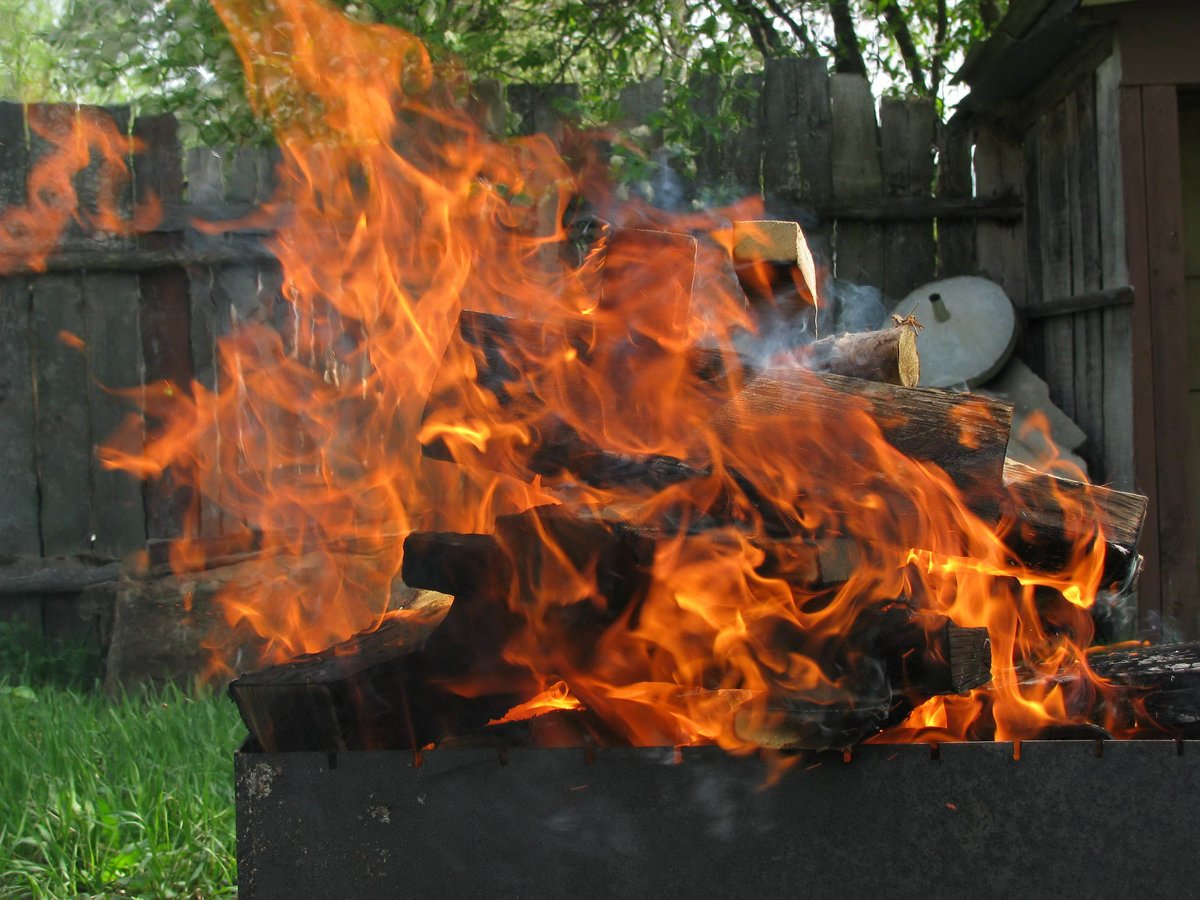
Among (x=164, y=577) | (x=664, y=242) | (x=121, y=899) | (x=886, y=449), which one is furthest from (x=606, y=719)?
(x=164, y=577)

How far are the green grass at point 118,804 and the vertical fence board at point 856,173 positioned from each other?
3.53m

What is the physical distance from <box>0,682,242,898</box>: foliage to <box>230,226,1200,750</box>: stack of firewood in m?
1.00

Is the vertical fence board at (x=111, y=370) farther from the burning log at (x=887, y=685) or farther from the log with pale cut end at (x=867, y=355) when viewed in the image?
the burning log at (x=887, y=685)

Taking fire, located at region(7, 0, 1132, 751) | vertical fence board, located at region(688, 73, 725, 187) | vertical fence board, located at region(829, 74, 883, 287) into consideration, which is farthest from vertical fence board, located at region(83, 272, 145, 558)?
vertical fence board, located at region(829, 74, 883, 287)

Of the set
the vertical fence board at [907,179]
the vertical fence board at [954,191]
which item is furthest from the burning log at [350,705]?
the vertical fence board at [954,191]

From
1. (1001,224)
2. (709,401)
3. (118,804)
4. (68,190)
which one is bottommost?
(118,804)

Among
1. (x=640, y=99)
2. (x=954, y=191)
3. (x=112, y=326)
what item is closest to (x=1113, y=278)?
(x=954, y=191)

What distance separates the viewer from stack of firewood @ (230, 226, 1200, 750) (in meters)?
1.96

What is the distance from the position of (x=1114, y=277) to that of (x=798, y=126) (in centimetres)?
167

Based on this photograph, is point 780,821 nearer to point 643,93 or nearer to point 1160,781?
point 1160,781

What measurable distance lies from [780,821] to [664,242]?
104 cm

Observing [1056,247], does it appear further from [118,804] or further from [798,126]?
[118,804]

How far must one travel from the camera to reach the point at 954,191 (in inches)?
221

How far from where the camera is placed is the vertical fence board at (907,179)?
18.2 ft
